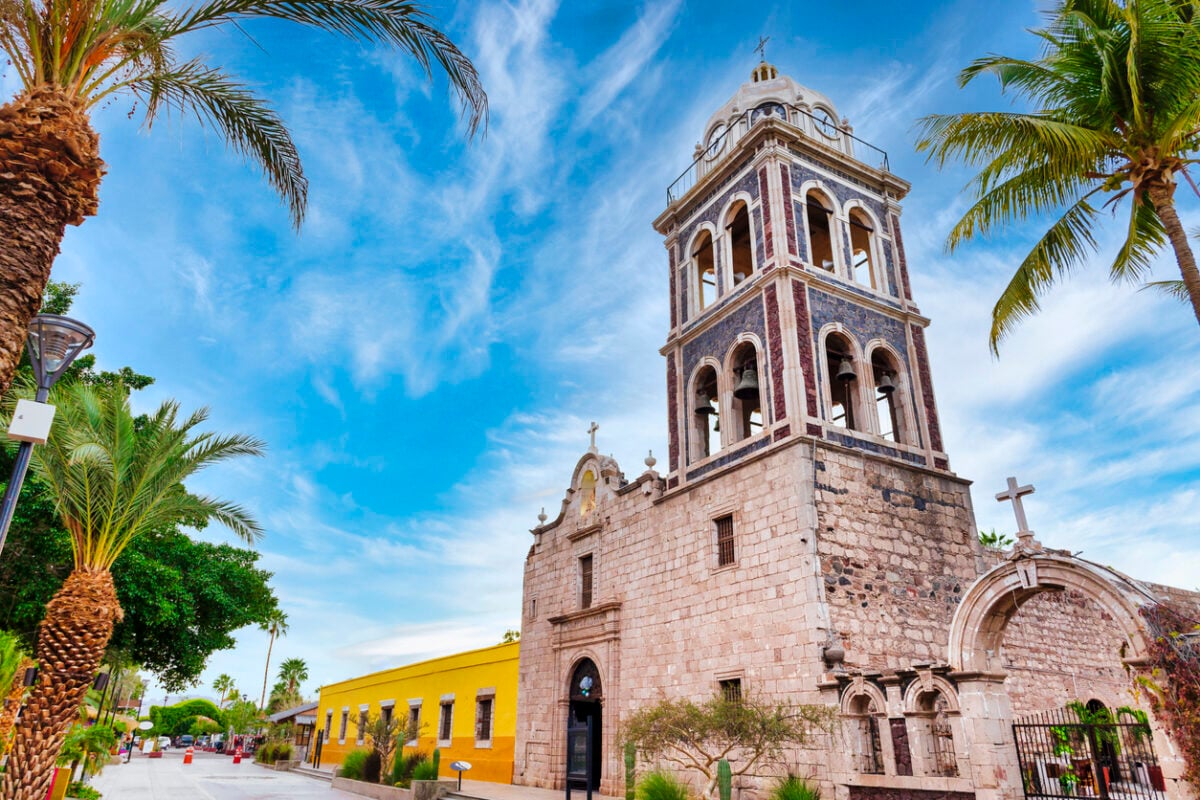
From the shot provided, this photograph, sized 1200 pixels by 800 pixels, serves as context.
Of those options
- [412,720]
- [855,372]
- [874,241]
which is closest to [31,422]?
[855,372]

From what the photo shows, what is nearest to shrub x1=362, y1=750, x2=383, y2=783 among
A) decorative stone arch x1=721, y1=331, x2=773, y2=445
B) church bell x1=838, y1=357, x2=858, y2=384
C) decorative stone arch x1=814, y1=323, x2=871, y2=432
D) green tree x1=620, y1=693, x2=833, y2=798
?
green tree x1=620, y1=693, x2=833, y2=798

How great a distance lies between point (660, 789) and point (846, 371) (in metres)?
8.84

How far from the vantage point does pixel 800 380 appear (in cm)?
1423

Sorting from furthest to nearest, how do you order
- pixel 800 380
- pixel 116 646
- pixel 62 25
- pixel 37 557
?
pixel 116 646 → pixel 37 557 → pixel 800 380 → pixel 62 25

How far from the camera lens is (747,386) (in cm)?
1550

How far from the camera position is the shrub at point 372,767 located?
61.3 ft

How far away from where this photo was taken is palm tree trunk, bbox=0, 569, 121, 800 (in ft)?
31.6

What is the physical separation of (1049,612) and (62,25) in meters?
17.9

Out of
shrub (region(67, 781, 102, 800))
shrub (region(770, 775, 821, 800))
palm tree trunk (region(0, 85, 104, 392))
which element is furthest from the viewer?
shrub (region(67, 781, 102, 800))

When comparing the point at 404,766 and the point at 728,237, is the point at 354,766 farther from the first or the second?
the point at 728,237

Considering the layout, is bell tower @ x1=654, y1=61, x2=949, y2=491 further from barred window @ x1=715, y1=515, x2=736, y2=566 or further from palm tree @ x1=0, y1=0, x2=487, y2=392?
palm tree @ x1=0, y1=0, x2=487, y2=392

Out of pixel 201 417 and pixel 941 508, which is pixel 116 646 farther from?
pixel 941 508

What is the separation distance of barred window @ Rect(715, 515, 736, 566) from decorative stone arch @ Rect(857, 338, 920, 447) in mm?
3529

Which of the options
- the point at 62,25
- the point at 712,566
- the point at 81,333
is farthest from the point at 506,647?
the point at 62,25
